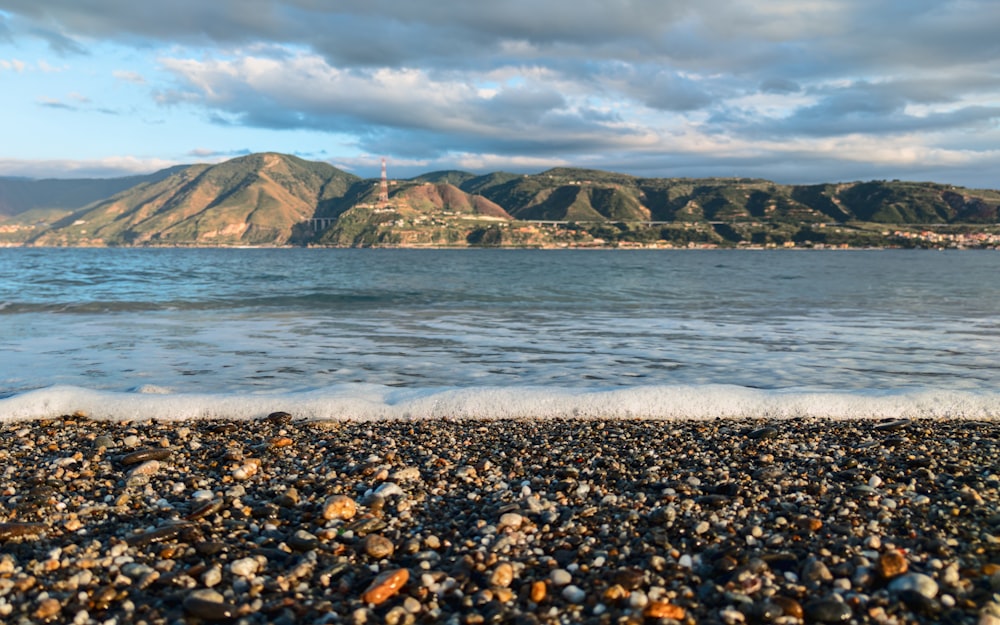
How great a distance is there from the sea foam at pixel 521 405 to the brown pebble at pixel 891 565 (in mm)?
5251

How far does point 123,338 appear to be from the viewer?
18.3 metres

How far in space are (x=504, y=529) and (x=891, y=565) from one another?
267 cm

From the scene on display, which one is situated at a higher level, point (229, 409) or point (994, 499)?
point (994, 499)

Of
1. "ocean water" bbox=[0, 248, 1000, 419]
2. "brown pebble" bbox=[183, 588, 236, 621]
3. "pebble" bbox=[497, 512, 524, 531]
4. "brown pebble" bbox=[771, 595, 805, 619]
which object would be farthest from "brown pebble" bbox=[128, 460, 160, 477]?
"brown pebble" bbox=[771, 595, 805, 619]

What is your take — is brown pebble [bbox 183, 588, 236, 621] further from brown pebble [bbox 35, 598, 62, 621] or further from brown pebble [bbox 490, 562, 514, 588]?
brown pebble [bbox 490, 562, 514, 588]

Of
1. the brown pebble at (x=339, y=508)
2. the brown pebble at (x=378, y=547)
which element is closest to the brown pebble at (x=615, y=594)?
the brown pebble at (x=378, y=547)

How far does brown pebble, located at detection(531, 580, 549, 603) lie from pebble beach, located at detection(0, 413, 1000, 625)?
0.01m

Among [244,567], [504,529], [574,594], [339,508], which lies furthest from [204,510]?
[574,594]

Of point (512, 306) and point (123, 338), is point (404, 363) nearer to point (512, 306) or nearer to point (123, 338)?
point (123, 338)

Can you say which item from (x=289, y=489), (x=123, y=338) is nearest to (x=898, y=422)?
(x=289, y=489)

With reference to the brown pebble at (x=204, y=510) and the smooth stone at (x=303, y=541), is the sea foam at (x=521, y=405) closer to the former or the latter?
the brown pebble at (x=204, y=510)

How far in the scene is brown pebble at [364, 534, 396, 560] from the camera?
457cm

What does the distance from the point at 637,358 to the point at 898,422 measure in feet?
22.2

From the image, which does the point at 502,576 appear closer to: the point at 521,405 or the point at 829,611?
the point at 829,611
